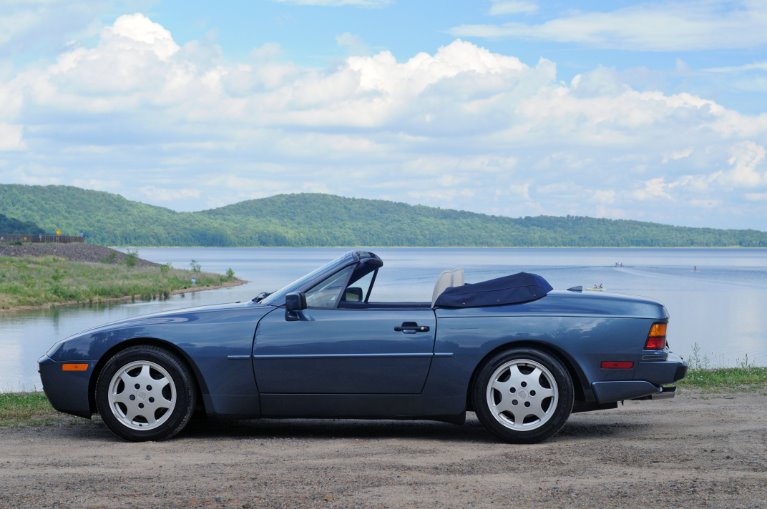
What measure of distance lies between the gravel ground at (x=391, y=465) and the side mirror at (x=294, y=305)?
0.96 meters

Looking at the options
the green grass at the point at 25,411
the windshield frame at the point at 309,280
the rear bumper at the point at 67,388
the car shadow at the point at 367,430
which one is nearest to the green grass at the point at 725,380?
the car shadow at the point at 367,430

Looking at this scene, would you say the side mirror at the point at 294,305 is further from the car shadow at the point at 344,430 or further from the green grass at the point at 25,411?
the green grass at the point at 25,411

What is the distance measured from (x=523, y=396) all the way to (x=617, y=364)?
2.58 ft

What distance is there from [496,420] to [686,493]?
2.12 meters

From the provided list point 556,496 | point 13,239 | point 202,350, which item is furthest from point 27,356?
point 13,239

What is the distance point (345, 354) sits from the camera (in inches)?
322

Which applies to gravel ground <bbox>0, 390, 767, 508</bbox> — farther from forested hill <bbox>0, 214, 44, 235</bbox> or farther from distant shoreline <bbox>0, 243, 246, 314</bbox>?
forested hill <bbox>0, 214, 44, 235</bbox>

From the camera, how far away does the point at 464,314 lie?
8250 mm

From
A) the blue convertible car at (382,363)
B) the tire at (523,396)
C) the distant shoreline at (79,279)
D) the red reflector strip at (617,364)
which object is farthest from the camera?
the distant shoreline at (79,279)

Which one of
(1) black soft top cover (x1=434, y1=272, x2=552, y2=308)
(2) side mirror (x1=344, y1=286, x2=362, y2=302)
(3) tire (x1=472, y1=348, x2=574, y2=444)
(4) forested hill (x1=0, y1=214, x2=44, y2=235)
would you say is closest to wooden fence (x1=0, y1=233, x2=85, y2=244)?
(4) forested hill (x1=0, y1=214, x2=44, y2=235)

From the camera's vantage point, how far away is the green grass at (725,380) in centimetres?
1183

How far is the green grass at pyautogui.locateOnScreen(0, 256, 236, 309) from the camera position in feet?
196

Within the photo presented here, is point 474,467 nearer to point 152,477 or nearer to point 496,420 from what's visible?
point 496,420

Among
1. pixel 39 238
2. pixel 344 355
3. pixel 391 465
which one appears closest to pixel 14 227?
pixel 39 238
